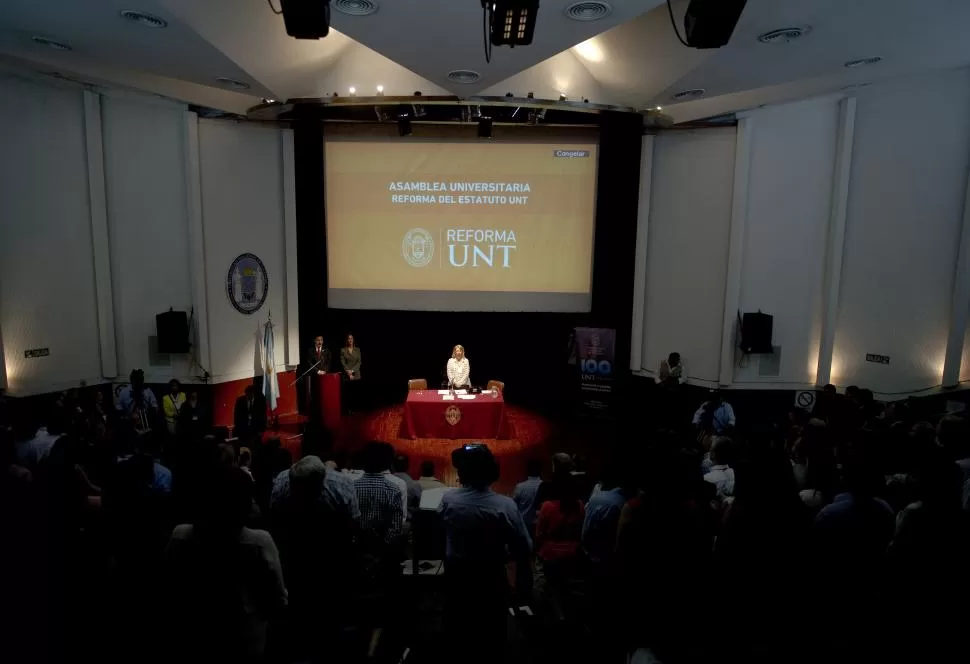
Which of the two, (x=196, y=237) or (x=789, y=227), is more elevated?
(x=789, y=227)

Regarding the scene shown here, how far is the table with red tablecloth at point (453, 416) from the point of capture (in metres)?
7.71

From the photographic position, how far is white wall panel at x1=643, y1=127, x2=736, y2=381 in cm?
834

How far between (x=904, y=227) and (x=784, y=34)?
3930 millimetres

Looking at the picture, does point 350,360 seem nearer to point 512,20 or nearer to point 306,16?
point 306,16

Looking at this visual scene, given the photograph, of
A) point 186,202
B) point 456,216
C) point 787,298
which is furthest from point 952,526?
point 186,202

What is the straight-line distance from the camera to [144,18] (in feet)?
14.7

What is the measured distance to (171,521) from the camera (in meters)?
3.10

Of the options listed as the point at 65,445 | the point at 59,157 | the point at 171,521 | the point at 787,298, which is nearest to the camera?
the point at 171,521

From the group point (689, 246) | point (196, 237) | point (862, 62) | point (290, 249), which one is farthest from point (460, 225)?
point (862, 62)

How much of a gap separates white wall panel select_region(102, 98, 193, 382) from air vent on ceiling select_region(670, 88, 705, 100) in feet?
20.8

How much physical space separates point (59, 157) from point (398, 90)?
4.21 meters

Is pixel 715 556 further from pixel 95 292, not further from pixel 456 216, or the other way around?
pixel 95 292

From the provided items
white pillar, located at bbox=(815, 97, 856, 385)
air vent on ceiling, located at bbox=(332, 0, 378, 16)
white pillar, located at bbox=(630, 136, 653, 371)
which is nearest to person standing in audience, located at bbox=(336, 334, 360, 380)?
white pillar, located at bbox=(630, 136, 653, 371)

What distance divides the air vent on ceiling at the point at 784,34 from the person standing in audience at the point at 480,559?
13.7 ft
